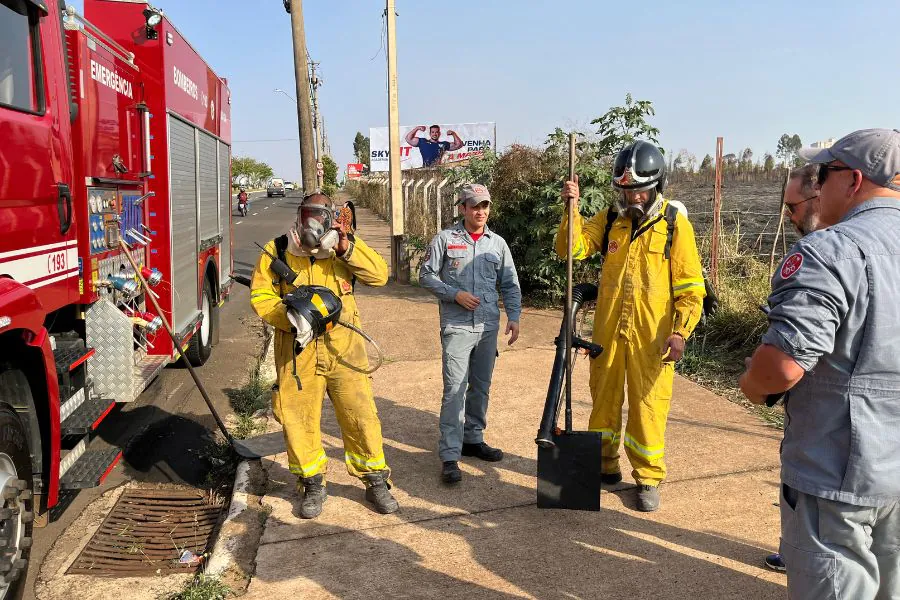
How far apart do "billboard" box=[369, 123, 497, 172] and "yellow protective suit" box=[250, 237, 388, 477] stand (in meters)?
32.3

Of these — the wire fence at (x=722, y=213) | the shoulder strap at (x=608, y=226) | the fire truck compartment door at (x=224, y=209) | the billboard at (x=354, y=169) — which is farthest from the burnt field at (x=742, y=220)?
the billboard at (x=354, y=169)

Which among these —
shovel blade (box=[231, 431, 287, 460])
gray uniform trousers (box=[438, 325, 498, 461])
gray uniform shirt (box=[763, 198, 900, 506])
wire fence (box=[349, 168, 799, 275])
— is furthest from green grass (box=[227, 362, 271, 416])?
wire fence (box=[349, 168, 799, 275])

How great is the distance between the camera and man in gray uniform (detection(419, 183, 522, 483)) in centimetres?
457

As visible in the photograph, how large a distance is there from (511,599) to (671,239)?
2.09 metres

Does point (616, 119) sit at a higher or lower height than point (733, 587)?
higher

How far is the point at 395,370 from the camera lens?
718cm

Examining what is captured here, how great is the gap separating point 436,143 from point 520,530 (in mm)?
35479

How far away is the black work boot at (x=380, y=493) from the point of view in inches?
162

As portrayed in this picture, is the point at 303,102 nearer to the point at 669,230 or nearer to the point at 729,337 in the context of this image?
the point at 729,337

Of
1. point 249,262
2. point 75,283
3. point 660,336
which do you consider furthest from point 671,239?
point 249,262

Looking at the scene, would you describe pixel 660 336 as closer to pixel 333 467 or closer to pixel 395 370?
pixel 333 467

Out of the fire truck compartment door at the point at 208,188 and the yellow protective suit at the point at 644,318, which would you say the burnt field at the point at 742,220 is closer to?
the yellow protective suit at the point at 644,318

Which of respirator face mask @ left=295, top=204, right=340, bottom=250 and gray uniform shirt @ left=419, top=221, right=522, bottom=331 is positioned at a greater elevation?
respirator face mask @ left=295, top=204, right=340, bottom=250

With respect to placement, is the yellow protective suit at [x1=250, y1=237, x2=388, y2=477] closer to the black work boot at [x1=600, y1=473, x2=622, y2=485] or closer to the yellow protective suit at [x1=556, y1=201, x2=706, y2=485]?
the yellow protective suit at [x1=556, y1=201, x2=706, y2=485]
